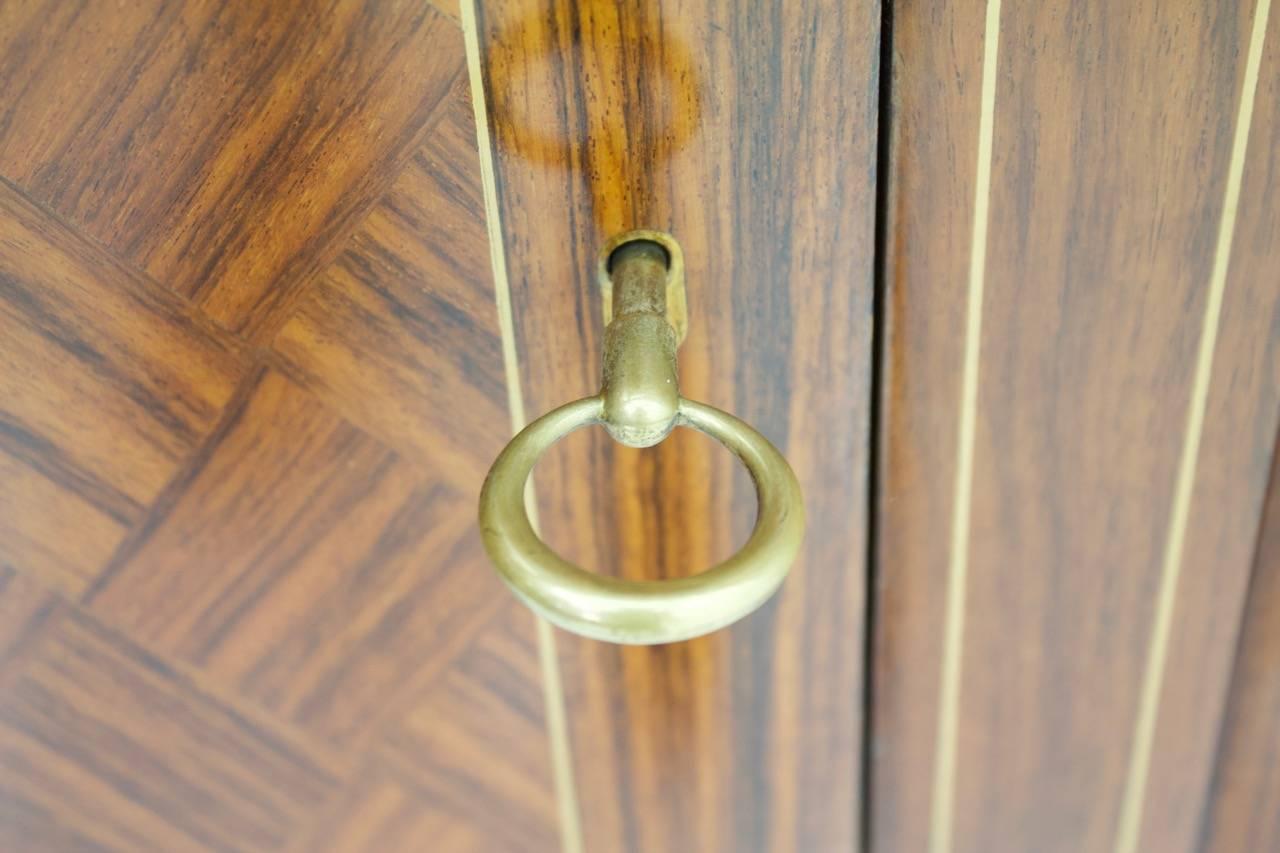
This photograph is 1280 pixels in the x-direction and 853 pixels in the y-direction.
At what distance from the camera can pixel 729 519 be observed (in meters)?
0.43

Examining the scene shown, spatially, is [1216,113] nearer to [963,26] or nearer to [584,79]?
[963,26]

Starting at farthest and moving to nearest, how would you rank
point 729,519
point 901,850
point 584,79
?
point 901,850 → point 729,519 → point 584,79

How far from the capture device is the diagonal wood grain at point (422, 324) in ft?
1.14

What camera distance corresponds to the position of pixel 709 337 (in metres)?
0.38

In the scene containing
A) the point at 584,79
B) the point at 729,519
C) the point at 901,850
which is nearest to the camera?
the point at 584,79

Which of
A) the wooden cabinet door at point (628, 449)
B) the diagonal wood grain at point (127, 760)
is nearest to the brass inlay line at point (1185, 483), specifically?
the wooden cabinet door at point (628, 449)

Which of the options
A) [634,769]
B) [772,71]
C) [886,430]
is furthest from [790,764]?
[772,71]

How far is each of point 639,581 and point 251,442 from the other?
171mm

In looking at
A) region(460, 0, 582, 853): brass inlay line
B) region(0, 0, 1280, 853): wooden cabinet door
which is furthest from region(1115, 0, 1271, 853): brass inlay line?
region(460, 0, 582, 853): brass inlay line

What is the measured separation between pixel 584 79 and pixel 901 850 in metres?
0.40

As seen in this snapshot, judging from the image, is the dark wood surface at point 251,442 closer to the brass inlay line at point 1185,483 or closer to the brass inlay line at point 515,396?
the brass inlay line at point 515,396

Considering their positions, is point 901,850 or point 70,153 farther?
point 901,850

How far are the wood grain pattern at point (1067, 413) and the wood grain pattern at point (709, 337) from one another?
2 centimetres

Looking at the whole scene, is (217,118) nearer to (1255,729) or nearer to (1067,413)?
(1067,413)
